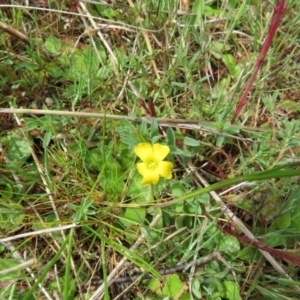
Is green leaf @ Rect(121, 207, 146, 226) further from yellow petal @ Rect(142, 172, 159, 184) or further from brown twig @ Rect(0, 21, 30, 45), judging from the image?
brown twig @ Rect(0, 21, 30, 45)

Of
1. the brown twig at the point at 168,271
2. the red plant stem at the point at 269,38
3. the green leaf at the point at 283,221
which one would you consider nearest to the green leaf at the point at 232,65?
the red plant stem at the point at 269,38

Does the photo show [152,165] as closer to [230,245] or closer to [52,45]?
[230,245]

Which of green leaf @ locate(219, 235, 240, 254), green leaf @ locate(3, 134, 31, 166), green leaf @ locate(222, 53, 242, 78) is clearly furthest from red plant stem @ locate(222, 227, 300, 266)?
green leaf @ locate(3, 134, 31, 166)

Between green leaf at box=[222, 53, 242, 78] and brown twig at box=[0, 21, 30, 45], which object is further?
green leaf at box=[222, 53, 242, 78]

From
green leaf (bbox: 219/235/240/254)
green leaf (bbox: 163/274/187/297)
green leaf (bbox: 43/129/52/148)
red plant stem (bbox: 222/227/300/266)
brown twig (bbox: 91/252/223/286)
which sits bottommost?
green leaf (bbox: 163/274/187/297)

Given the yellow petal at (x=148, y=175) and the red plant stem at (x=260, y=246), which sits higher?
the yellow petal at (x=148, y=175)

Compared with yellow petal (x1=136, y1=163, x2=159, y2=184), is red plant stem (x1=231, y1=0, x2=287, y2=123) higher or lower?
higher

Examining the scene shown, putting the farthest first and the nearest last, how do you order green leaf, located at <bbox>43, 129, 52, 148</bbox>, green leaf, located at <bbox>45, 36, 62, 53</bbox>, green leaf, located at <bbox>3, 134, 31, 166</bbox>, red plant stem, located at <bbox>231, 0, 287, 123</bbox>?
green leaf, located at <bbox>45, 36, 62, 53</bbox> → green leaf, located at <bbox>3, 134, 31, 166</bbox> → green leaf, located at <bbox>43, 129, 52, 148</bbox> → red plant stem, located at <bbox>231, 0, 287, 123</bbox>

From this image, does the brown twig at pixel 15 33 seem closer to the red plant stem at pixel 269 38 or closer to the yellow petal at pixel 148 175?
the yellow petal at pixel 148 175

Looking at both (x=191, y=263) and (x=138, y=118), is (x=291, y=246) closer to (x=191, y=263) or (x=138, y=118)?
(x=191, y=263)

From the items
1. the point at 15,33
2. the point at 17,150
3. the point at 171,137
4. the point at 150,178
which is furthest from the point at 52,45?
the point at 150,178
